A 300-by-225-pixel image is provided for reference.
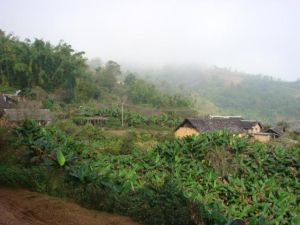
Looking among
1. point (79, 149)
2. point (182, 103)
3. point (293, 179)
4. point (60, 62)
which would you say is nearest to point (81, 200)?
point (79, 149)

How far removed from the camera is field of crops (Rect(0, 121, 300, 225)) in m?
7.95

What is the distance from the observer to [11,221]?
665cm

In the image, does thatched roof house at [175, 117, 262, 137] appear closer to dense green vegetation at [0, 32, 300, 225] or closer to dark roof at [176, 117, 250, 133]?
dark roof at [176, 117, 250, 133]

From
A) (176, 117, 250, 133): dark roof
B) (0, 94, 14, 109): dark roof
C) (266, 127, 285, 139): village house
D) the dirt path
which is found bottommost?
(266, 127, 285, 139): village house

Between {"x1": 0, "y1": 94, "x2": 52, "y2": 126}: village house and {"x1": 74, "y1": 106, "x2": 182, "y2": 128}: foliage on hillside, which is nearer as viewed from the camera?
{"x1": 0, "y1": 94, "x2": 52, "y2": 126}: village house

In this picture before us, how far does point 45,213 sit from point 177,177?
332 inches

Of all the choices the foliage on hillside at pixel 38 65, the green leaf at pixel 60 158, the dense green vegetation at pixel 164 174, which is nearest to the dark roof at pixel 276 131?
the dense green vegetation at pixel 164 174

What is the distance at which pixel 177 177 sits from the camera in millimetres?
15172

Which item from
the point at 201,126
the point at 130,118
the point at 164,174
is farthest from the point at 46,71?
the point at 164,174

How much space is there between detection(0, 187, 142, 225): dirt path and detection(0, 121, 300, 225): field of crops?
486 millimetres

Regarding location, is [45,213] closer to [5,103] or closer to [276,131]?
[5,103]

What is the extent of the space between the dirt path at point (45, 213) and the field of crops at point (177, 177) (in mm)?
486

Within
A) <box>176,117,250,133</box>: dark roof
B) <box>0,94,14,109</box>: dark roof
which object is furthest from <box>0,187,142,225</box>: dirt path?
<box>0,94,14,109</box>: dark roof

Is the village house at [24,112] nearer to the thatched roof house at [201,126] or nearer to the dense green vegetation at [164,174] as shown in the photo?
the dense green vegetation at [164,174]
